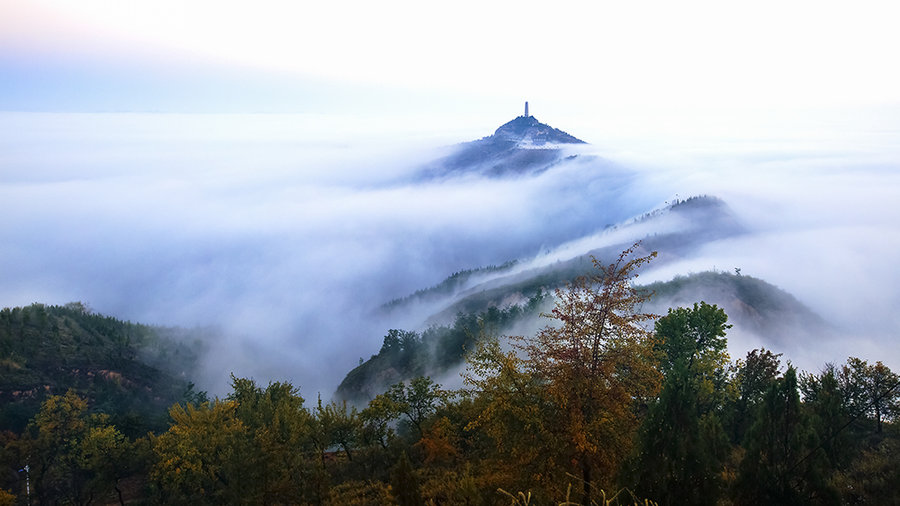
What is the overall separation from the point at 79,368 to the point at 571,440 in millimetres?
116344

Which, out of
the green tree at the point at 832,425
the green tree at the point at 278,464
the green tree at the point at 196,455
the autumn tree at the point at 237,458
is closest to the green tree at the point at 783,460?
the green tree at the point at 832,425

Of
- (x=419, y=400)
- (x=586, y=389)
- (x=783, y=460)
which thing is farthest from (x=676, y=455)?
(x=419, y=400)

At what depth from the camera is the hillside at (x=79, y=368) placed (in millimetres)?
82812

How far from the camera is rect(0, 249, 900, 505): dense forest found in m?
15.0

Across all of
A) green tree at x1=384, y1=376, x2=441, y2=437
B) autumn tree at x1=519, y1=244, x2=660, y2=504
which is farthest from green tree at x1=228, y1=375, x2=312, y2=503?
autumn tree at x1=519, y1=244, x2=660, y2=504

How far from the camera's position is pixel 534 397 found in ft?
53.5

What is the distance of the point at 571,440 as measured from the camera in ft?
50.3

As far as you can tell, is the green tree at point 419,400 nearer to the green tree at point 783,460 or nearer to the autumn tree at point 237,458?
the autumn tree at point 237,458

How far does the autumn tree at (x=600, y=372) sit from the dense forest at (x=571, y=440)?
5 centimetres

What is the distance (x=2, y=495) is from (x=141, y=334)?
5559 inches

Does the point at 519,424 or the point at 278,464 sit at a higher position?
the point at 519,424

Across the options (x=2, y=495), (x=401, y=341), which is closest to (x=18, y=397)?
(x=401, y=341)

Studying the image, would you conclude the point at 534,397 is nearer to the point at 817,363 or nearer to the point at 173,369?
the point at 817,363

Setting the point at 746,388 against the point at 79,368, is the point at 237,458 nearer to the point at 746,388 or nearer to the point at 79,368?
the point at 746,388
